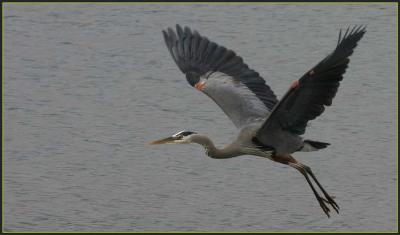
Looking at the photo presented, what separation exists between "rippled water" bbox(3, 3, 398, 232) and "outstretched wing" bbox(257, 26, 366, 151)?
1300mm

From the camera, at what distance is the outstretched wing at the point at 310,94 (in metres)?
12.8

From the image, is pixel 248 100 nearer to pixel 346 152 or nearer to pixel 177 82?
pixel 346 152

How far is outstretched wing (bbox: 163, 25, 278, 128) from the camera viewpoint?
1548 centimetres

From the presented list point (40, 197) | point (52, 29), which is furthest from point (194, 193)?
point (52, 29)

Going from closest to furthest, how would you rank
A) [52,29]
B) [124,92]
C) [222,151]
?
[222,151]
[124,92]
[52,29]

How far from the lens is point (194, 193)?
1545cm

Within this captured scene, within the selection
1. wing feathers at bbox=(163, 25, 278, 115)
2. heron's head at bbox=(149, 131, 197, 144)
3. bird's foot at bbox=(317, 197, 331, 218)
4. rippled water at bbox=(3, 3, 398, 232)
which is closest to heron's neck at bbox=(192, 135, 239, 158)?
heron's head at bbox=(149, 131, 197, 144)

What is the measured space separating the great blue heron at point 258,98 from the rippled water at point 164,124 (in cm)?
88

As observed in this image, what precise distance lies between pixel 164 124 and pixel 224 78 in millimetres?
2026

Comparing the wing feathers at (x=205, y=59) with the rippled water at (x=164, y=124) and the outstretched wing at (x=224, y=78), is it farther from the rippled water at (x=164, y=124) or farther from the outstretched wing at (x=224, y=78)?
the rippled water at (x=164, y=124)

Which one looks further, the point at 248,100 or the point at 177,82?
the point at 177,82

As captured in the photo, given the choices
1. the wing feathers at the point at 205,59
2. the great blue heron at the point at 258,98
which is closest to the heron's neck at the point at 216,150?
the great blue heron at the point at 258,98

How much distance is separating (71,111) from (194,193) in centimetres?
408

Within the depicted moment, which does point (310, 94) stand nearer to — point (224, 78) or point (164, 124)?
point (224, 78)
